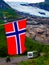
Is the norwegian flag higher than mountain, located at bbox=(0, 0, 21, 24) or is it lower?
higher

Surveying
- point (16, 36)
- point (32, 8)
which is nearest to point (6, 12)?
point (32, 8)

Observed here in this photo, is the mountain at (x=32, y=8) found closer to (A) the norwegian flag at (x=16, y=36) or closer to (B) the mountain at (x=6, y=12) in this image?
(B) the mountain at (x=6, y=12)

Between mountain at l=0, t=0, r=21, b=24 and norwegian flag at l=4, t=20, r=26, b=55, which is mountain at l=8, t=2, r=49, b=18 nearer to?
mountain at l=0, t=0, r=21, b=24

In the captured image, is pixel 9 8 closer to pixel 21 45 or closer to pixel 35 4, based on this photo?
pixel 35 4

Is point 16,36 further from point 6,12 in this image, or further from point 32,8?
point 32,8

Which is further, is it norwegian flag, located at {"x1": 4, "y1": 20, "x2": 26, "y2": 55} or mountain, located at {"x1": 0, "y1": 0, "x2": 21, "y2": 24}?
mountain, located at {"x1": 0, "y1": 0, "x2": 21, "y2": 24}

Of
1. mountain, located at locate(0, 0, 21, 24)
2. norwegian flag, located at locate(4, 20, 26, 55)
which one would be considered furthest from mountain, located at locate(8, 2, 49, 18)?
norwegian flag, located at locate(4, 20, 26, 55)
